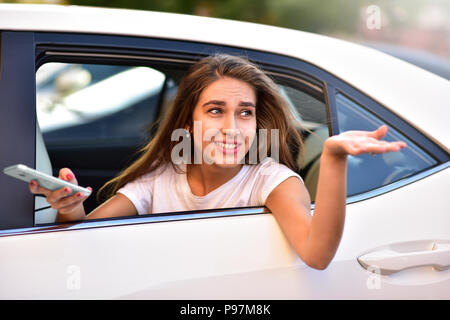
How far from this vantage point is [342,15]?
9273mm

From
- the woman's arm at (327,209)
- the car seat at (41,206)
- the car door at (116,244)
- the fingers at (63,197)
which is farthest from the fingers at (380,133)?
the car seat at (41,206)

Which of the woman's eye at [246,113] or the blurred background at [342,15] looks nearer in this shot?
the woman's eye at [246,113]

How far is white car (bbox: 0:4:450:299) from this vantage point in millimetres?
1541

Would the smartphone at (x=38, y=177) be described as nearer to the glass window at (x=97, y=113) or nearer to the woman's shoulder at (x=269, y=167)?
the woman's shoulder at (x=269, y=167)

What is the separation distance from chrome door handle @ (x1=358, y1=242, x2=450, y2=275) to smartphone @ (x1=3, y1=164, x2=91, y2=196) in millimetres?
751

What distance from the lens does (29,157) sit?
1.61 metres

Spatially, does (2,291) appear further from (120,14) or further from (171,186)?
(120,14)

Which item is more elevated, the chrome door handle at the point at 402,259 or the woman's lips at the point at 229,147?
the woman's lips at the point at 229,147

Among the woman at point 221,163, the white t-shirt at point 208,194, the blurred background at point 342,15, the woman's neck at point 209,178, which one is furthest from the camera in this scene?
the blurred background at point 342,15

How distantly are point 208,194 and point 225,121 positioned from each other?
0.77 ft

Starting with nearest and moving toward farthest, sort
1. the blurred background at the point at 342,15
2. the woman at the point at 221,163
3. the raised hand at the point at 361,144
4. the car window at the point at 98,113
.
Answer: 1. the raised hand at the point at 361,144
2. the woman at the point at 221,163
3. the car window at the point at 98,113
4. the blurred background at the point at 342,15

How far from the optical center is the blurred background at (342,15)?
7.95 m

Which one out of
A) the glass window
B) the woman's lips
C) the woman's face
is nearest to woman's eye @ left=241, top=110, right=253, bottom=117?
the woman's face

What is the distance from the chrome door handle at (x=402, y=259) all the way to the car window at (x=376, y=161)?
0.67ft
